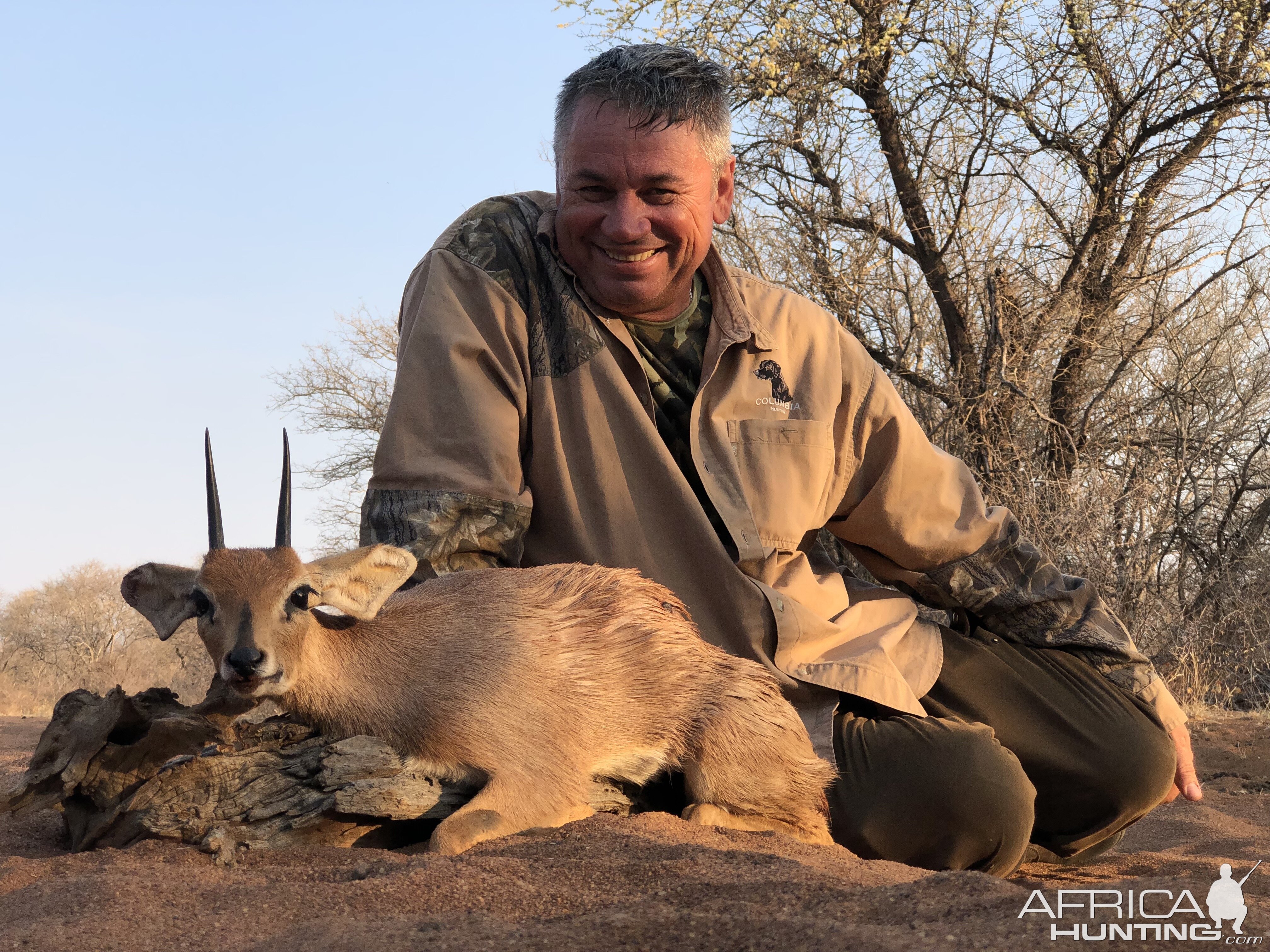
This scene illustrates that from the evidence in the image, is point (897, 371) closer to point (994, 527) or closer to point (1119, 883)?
point (994, 527)

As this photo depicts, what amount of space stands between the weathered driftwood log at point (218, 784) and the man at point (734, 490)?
841mm

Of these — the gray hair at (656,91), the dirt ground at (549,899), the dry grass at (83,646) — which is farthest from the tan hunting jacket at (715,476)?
the dry grass at (83,646)

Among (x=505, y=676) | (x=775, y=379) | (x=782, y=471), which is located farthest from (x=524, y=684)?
(x=775, y=379)

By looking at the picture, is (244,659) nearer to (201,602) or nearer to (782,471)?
(201,602)

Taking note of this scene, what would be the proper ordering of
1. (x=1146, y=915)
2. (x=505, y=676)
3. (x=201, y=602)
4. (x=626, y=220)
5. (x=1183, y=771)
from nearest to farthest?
(x=1146, y=915)
(x=201, y=602)
(x=505, y=676)
(x=626, y=220)
(x=1183, y=771)

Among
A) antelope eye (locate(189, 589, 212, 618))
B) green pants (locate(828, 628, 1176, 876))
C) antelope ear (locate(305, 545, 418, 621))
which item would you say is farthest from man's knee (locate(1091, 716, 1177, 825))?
antelope eye (locate(189, 589, 212, 618))

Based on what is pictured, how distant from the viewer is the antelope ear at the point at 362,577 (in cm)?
364

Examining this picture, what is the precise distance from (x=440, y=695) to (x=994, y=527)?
258 cm

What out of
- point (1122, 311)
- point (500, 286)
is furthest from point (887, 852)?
point (1122, 311)

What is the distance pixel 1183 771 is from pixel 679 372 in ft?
8.56

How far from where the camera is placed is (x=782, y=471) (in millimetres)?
4637

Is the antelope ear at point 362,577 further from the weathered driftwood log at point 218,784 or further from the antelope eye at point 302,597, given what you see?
the weathered driftwood log at point 218,784

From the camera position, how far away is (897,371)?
511 inches

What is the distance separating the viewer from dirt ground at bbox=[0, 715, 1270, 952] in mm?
2314
